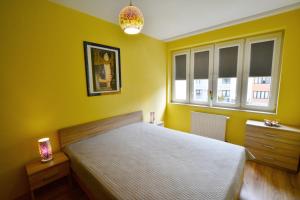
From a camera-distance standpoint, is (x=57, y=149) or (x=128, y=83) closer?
(x=57, y=149)

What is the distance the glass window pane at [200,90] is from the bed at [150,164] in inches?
59.0

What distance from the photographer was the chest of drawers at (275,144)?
203 cm

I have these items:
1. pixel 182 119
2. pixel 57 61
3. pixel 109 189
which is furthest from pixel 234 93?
pixel 57 61

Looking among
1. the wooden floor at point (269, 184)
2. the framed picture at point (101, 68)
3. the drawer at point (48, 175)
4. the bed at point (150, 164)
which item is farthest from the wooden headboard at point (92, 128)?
the wooden floor at point (269, 184)

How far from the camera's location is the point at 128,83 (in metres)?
2.79

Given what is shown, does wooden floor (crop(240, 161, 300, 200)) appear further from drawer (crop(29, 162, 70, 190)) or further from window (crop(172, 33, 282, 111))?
drawer (crop(29, 162, 70, 190))

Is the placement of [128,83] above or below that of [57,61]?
below

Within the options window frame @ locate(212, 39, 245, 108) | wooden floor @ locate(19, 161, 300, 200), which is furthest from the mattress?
window frame @ locate(212, 39, 245, 108)

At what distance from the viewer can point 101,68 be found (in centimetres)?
232

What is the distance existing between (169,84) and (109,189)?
3.08 meters

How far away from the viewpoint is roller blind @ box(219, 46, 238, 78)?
277 cm

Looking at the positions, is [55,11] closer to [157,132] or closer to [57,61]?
[57,61]

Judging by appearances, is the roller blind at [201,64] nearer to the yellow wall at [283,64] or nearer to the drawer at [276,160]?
the yellow wall at [283,64]

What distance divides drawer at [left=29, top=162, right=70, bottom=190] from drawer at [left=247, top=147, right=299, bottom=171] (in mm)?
2947
